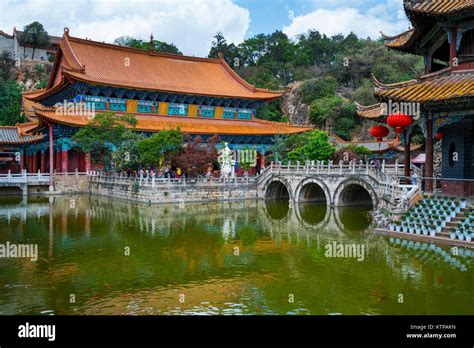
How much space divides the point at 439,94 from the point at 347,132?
134ft

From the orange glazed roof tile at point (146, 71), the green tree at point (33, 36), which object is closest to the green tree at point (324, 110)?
the orange glazed roof tile at point (146, 71)

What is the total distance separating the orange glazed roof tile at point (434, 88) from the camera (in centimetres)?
1656

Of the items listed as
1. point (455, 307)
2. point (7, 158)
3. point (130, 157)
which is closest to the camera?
point (455, 307)

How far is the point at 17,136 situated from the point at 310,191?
80.1 ft

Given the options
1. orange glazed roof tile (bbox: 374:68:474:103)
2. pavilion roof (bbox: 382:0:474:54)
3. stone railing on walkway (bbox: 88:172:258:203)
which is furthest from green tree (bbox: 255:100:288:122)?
orange glazed roof tile (bbox: 374:68:474:103)

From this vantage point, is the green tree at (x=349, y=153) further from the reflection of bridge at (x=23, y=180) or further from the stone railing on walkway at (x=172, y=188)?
the reflection of bridge at (x=23, y=180)

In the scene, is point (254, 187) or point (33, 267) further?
point (254, 187)

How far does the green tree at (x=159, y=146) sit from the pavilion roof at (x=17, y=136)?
35.9ft

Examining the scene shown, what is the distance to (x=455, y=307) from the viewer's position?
10.4m

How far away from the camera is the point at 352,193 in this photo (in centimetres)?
3038

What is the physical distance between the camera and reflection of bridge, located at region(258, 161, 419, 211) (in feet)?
86.0

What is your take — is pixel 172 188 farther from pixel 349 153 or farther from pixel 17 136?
pixel 17 136
